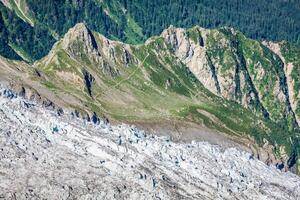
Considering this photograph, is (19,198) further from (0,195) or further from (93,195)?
(93,195)

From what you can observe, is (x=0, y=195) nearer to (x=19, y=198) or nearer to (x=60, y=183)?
(x=19, y=198)

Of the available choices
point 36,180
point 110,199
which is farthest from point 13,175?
point 110,199

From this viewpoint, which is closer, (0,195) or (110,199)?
(0,195)

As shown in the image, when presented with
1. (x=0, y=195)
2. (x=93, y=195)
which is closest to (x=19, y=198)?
(x=0, y=195)

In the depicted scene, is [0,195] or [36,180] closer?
[0,195]

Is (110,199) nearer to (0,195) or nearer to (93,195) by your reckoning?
(93,195)

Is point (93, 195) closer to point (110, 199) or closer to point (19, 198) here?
point (110, 199)
